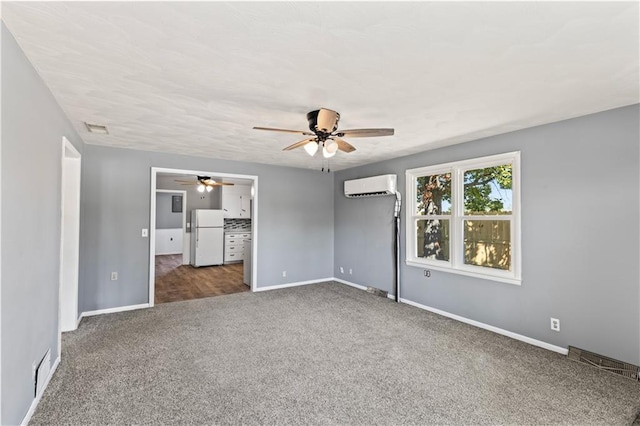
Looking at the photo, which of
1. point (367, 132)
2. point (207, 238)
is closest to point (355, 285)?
point (367, 132)

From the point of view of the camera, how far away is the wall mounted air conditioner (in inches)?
191

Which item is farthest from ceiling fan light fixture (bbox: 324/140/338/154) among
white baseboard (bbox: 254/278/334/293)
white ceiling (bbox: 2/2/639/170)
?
white baseboard (bbox: 254/278/334/293)

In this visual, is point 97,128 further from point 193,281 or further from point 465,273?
point 465,273

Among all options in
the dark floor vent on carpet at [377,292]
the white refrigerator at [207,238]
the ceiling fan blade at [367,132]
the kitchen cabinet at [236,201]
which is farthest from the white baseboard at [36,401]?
the kitchen cabinet at [236,201]

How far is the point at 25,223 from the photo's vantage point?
189cm

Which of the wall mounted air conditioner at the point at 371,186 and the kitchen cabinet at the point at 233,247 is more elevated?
the wall mounted air conditioner at the point at 371,186

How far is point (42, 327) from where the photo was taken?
89.0 inches

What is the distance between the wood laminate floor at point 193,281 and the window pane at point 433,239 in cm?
326

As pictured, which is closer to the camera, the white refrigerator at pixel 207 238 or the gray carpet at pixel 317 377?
the gray carpet at pixel 317 377

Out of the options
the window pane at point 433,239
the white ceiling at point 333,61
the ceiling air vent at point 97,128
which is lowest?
the window pane at point 433,239

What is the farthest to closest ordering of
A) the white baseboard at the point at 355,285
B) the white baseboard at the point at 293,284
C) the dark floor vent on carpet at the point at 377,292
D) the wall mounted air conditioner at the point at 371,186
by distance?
the white baseboard at the point at 293,284
the dark floor vent on carpet at the point at 377,292
the white baseboard at the point at 355,285
the wall mounted air conditioner at the point at 371,186

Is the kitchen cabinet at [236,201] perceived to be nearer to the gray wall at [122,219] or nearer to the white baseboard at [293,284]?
the gray wall at [122,219]

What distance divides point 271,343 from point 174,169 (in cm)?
309

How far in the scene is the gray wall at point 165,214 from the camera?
32.6 ft
